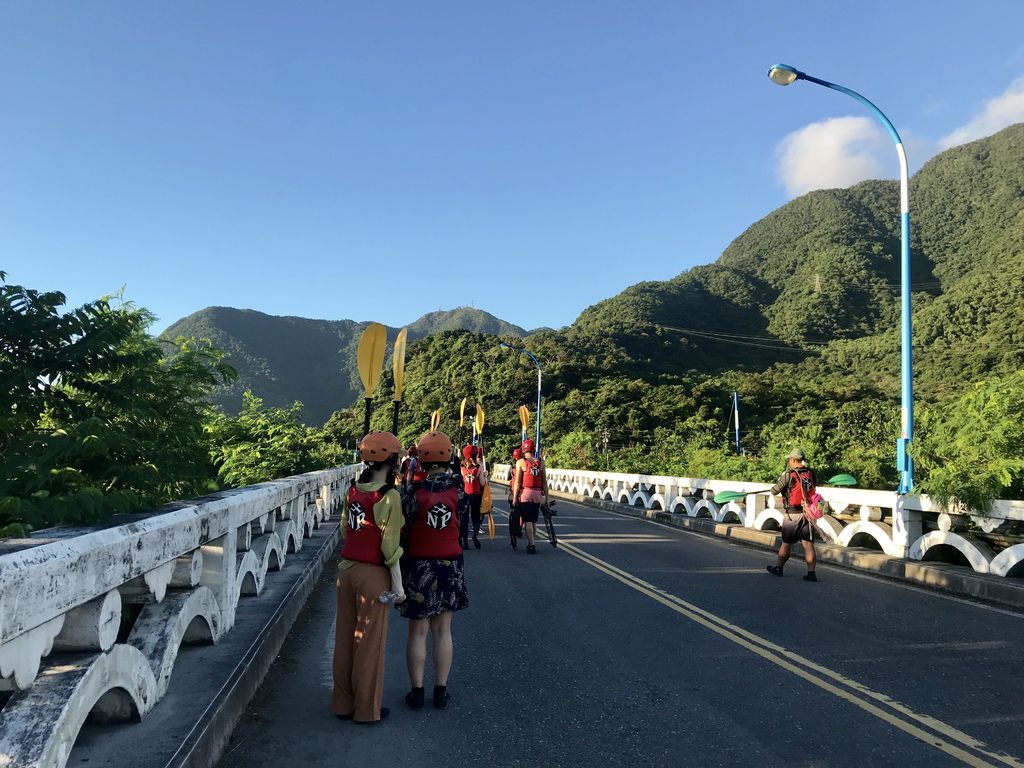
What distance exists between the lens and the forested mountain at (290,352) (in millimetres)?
133000

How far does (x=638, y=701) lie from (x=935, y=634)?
3647 millimetres

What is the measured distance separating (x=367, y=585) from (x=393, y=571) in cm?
17

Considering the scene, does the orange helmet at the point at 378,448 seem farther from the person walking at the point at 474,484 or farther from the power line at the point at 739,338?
the power line at the point at 739,338

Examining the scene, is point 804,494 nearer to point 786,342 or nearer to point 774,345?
point 774,345

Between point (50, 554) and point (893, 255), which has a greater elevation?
point (893, 255)

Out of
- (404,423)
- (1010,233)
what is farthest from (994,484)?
(1010,233)

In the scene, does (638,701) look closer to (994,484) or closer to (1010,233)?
(994,484)

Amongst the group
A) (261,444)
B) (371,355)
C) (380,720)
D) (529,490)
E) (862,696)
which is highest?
(371,355)

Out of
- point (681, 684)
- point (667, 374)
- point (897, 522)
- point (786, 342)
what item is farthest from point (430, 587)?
point (786, 342)

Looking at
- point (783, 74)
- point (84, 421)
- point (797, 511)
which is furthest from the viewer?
point (783, 74)

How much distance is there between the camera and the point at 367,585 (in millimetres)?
4410

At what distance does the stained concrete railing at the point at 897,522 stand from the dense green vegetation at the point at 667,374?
47 cm

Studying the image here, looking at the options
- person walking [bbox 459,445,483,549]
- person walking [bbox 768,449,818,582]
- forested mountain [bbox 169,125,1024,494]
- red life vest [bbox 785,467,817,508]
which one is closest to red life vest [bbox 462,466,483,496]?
person walking [bbox 459,445,483,549]

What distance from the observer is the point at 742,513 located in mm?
16203
